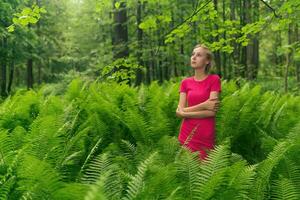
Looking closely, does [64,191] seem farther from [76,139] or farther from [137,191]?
[76,139]

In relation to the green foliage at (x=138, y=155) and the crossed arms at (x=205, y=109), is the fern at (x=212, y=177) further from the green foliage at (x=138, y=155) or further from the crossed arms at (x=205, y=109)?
the crossed arms at (x=205, y=109)

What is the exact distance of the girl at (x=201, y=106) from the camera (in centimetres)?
366

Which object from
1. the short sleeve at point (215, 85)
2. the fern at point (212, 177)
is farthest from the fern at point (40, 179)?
the short sleeve at point (215, 85)

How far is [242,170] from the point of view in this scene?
7.59 ft

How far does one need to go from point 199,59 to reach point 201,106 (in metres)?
0.44

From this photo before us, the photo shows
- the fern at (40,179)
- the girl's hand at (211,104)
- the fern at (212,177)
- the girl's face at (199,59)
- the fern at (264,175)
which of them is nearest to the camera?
the fern at (40,179)

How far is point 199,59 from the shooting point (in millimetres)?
3738

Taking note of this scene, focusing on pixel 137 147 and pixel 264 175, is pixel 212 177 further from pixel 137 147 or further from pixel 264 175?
pixel 137 147

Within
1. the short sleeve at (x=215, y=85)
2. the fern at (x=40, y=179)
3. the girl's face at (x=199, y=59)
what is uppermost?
the girl's face at (x=199, y=59)

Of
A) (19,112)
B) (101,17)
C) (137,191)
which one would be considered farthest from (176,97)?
(101,17)

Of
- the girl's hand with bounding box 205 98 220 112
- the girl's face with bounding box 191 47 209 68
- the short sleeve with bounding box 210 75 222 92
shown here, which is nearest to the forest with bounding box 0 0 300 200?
the girl's hand with bounding box 205 98 220 112

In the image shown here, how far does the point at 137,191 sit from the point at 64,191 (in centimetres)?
35

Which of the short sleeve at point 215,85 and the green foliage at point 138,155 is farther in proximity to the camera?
the short sleeve at point 215,85

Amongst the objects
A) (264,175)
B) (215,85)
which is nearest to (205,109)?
(215,85)
